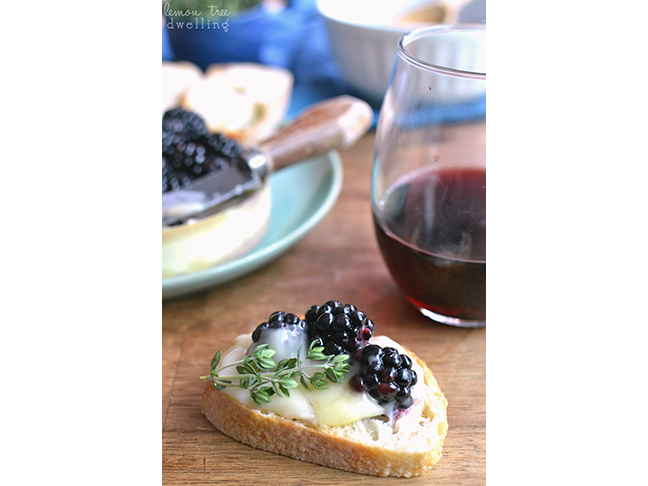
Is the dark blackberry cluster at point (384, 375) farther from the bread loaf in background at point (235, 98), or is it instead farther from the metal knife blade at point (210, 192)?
the bread loaf in background at point (235, 98)

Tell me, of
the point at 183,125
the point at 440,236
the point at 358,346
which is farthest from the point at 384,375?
the point at 183,125

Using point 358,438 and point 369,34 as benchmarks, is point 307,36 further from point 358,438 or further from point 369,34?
point 358,438

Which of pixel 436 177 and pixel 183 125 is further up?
pixel 436 177

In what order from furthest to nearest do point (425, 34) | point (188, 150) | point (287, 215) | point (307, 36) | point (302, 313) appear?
point (307, 36) < point (287, 215) < point (188, 150) < point (302, 313) < point (425, 34)

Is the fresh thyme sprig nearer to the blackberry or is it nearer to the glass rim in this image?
the glass rim

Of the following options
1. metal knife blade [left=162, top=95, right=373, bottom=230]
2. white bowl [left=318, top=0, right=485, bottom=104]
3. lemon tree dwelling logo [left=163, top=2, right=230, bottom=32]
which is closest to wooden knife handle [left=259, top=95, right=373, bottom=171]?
metal knife blade [left=162, top=95, right=373, bottom=230]

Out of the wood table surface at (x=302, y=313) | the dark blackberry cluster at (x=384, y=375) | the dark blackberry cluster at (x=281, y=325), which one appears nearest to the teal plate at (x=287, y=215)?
the wood table surface at (x=302, y=313)
